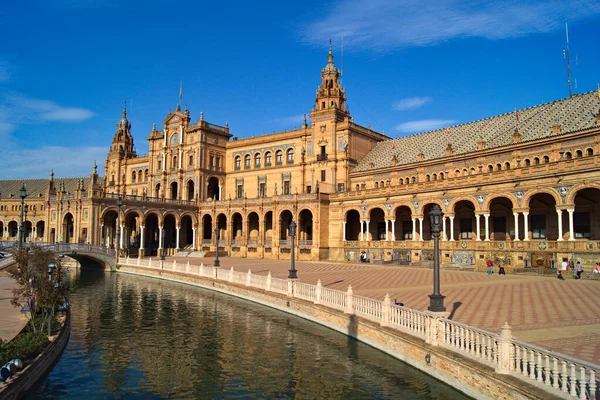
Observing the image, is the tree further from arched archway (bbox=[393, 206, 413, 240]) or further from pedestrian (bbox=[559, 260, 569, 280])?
arched archway (bbox=[393, 206, 413, 240])

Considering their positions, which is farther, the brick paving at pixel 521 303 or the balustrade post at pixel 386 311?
the balustrade post at pixel 386 311

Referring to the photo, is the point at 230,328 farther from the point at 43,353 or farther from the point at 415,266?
the point at 415,266

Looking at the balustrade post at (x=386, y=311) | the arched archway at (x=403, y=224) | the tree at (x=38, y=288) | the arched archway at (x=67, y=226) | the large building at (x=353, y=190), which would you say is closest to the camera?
the balustrade post at (x=386, y=311)

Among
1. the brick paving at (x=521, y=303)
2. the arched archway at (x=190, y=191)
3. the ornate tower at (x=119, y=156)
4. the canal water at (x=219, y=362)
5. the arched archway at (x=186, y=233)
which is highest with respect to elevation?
the ornate tower at (x=119, y=156)

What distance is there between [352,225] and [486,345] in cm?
4281

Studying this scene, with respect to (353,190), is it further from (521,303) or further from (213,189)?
(521,303)

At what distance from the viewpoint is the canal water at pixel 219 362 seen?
1152 centimetres

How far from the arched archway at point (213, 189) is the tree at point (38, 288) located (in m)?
51.7

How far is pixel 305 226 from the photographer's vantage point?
2199 inches

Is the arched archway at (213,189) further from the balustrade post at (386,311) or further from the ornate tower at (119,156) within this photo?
the balustrade post at (386,311)

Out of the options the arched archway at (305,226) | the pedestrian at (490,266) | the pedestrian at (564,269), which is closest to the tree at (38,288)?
the pedestrian at (490,266)

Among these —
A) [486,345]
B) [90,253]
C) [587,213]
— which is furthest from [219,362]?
[90,253]

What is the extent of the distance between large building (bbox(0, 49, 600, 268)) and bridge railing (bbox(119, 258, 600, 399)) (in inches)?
784

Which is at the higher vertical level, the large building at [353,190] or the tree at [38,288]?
the large building at [353,190]
